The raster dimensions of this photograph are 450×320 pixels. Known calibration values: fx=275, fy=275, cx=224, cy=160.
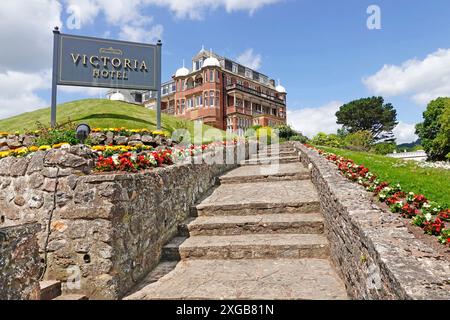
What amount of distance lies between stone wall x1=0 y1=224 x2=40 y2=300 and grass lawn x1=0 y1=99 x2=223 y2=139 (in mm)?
A: 14552

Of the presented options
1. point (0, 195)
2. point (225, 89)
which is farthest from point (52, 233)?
point (225, 89)

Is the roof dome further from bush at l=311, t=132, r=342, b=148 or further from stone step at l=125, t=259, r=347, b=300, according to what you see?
stone step at l=125, t=259, r=347, b=300

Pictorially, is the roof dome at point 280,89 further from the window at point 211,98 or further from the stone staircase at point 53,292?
the stone staircase at point 53,292

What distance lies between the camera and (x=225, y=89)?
43688 mm

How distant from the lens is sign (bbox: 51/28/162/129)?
42.8 ft

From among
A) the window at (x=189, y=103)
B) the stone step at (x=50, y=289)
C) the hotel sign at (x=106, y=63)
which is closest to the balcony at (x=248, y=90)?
the window at (x=189, y=103)

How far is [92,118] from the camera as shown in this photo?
17891 mm

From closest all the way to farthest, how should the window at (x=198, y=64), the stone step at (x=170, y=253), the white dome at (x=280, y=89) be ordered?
the stone step at (x=170, y=253)
the window at (x=198, y=64)
the white dome at (x=280, y=89)

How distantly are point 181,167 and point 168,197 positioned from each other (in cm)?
90

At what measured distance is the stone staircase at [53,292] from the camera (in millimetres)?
A: 3385

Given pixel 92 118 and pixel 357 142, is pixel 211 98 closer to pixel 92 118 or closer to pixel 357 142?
pixel 357 142

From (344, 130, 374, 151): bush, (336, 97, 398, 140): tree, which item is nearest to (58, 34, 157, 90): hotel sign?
(344, 130, 374, 151): bush

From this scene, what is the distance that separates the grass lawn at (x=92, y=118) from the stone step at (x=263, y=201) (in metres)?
11.8
